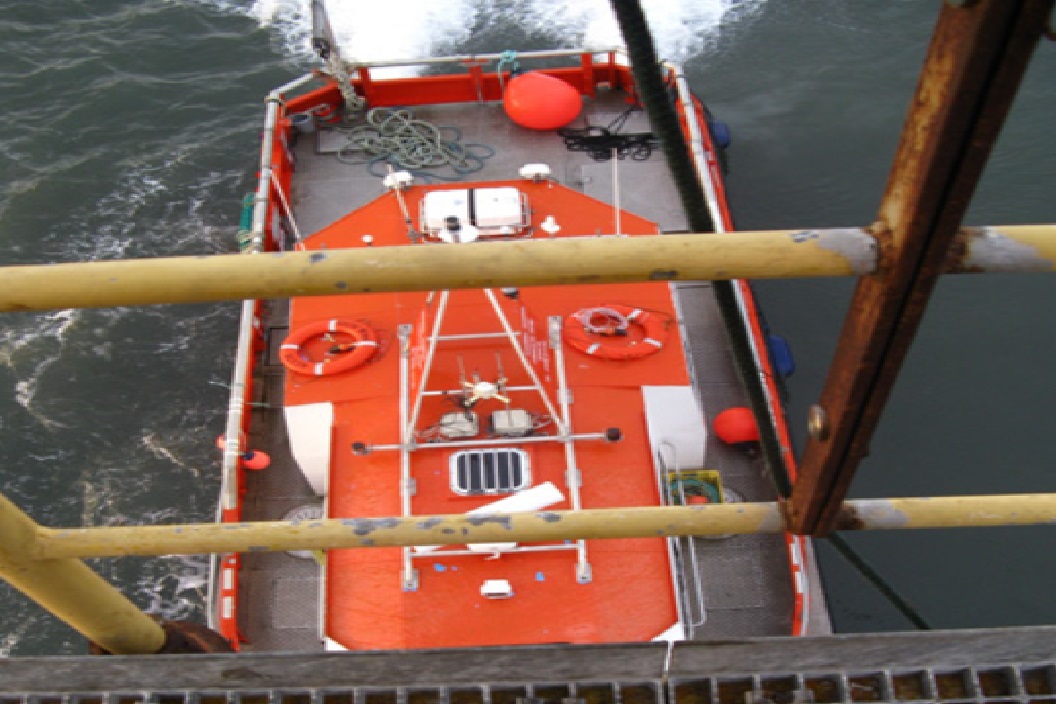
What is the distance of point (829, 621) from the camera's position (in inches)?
317

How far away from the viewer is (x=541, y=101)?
1221cm

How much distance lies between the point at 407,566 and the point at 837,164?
35.0 feet

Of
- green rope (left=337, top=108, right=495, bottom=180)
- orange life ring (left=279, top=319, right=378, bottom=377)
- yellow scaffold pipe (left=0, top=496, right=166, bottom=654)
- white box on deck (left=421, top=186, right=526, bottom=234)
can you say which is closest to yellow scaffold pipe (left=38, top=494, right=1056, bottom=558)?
yellow scaffold pipe (left=0, top=496, right=166, bottom=654)

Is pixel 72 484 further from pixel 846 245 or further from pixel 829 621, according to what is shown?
pixel 846 245

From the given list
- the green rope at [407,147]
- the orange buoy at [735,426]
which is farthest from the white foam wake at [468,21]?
the orange buoy at [735,426]

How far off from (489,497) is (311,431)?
189 cm

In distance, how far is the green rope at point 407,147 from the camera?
39.9ft

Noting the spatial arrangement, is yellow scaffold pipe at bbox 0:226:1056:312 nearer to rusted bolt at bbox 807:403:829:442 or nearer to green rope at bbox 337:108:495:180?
rusted bolt at bbox 807:403:829:442

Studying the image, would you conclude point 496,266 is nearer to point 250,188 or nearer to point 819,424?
point 819,424

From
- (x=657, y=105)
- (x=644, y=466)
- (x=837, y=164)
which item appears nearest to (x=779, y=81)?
(x=837, y=164)

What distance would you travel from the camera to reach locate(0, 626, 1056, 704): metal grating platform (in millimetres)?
3564

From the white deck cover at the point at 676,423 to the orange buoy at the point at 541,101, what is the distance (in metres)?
5.53

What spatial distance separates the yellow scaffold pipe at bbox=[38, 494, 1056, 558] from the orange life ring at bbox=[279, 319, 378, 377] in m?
4.93

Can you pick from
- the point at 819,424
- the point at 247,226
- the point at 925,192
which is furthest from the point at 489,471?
the point at 247,226
